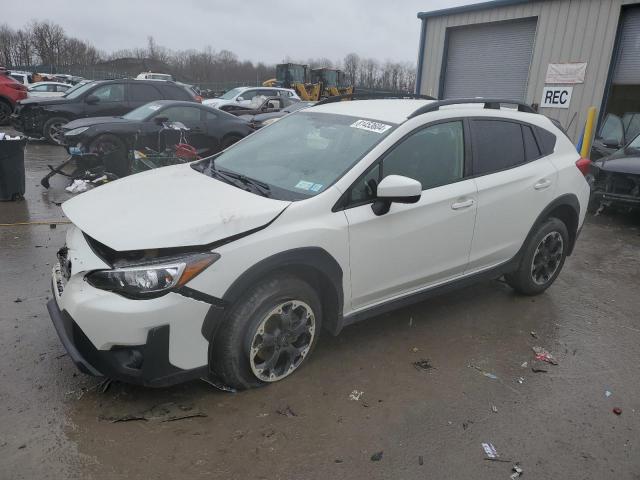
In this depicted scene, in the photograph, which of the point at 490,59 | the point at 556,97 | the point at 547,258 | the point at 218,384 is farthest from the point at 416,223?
the point at 490,59

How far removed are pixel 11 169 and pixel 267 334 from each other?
20.6 ft

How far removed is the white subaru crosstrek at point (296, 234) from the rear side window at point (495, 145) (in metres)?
0.01

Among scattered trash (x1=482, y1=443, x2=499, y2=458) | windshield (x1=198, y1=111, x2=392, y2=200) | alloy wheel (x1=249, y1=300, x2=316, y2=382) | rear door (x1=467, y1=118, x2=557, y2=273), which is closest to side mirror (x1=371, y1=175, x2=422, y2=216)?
windshield (x1=198, y1=111, x2=392, y2=200)

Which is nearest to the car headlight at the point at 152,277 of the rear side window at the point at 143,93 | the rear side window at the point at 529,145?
the rear side window at the point at 529,145

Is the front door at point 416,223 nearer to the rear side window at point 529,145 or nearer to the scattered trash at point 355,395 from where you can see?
the scattered trash at point 355,395

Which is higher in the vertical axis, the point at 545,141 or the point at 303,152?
the point at 545,141

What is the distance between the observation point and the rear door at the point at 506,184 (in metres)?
3.89

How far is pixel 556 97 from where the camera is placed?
1181 cm

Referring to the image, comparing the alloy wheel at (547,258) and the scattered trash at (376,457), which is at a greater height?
the alloy wheel at (547,258)

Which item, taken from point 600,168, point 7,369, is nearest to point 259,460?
point 7,369

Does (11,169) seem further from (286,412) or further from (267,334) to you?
(286,412)

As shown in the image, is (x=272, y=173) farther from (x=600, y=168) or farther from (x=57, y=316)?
(x=600, y=168)

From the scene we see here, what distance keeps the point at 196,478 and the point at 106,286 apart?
1051mm

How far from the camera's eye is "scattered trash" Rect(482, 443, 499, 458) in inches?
104
